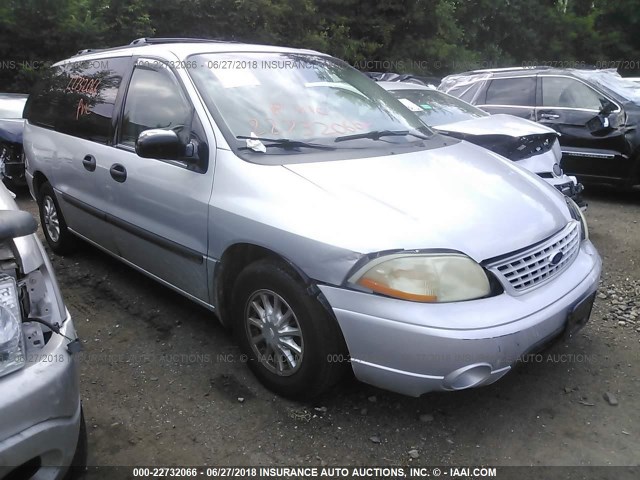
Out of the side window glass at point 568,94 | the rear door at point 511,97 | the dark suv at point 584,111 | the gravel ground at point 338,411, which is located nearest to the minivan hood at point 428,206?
the gravel ground at point 338,411

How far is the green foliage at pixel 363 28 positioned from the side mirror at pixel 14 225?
9.69 metres

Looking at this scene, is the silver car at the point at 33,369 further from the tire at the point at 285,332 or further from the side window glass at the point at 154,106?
the side window glass at the point at 154,106

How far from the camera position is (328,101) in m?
3.35

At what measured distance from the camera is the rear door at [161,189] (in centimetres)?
300

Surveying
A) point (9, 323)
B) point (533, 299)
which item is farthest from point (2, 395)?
point (533, 299)

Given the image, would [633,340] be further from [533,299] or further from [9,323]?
[9,323]

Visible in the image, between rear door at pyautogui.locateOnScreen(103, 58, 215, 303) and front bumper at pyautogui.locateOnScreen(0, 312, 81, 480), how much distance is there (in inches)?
45.1

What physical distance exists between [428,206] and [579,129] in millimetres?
5016

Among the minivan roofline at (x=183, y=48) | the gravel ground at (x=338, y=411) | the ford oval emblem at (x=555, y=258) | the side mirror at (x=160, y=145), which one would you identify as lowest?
the gravel ground at (x=338, y=411)

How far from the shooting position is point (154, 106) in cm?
343

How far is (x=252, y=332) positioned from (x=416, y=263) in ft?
3.43

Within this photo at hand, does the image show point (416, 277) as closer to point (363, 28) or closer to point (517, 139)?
point (517, 139)

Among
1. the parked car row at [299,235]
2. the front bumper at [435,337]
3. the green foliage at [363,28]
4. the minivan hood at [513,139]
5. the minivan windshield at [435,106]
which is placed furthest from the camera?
the green foliage at [363,28]

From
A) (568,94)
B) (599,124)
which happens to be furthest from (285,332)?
(568,94)
